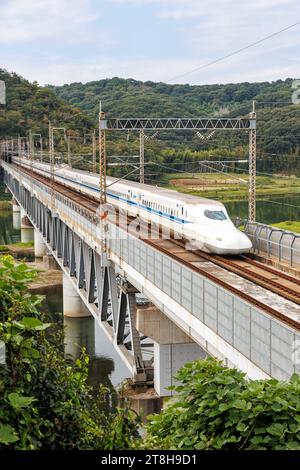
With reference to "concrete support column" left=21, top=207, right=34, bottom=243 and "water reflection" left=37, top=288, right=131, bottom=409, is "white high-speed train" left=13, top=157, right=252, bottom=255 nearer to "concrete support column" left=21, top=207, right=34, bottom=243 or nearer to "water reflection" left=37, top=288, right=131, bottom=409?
"water reflection" left=37, top=288, right=131, bottom=409

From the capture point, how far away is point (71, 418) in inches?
318

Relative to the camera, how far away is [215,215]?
1070 inches

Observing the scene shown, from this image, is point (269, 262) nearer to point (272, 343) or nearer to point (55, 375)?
point (272, 343)

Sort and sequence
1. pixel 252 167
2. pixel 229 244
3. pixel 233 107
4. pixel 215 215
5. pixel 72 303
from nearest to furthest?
pixel 229 244
pixel 215 215
pixel 252 167
pixel 72 303
pixel 233 107

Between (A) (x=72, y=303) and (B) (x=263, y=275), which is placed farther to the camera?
(A) (x=72, y=303)

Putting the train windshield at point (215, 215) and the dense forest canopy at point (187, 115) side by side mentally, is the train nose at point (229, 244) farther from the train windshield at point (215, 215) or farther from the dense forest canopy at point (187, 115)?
the dense forest canopy at point (187, 115)

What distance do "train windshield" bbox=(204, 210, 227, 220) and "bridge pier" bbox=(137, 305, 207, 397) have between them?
15.6 feet

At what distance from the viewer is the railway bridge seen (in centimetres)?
1325

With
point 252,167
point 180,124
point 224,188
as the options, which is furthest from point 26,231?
point 252,167

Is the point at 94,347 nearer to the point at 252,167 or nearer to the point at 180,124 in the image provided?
the point at 180,124

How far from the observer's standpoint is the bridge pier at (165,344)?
2412 centimetres

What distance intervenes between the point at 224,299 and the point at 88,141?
129 metres

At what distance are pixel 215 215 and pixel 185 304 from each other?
9.76m

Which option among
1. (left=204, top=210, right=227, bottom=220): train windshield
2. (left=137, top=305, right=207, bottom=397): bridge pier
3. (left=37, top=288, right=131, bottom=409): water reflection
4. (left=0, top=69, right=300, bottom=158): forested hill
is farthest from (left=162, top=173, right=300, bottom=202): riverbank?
(left=137, top=305, right=207, bottom=397): bridge pier
